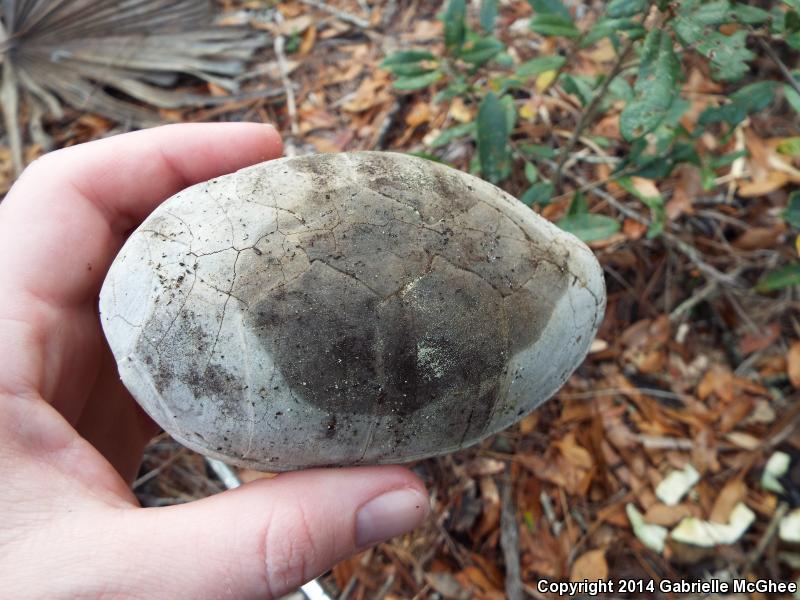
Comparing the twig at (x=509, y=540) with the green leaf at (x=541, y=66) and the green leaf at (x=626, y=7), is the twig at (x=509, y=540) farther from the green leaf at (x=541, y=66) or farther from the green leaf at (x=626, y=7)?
the green leaf at (x=626, y=7)

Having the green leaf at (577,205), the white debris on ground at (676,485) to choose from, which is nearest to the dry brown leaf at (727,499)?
the white debris on ground at (676,485)

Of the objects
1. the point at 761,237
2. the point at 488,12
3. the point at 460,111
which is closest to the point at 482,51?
the point at 488,12

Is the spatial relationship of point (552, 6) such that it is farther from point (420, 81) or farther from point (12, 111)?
point (12, 111)

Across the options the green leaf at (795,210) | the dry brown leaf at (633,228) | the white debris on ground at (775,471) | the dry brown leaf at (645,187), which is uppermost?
the green leaf at (795,210)

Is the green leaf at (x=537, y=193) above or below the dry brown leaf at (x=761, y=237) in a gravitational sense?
above

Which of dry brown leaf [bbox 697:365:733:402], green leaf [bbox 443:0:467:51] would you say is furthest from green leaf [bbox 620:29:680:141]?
dry brown leaf [bbox 697:365:733:402]

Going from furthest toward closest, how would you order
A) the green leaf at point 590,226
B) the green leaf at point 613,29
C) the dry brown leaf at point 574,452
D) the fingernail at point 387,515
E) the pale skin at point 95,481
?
the dry brown leaf at point 574,452 → the green leaf at point 590,226 → the green leaf at point 613,29 → the fingernail at point 387,515 → the pale skin at point 95,481

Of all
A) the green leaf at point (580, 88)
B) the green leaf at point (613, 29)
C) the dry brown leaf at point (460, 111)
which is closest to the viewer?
the green leaf at point (613, 29)

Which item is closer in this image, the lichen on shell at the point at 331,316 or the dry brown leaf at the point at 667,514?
the lichen on shell at the point at 331,316

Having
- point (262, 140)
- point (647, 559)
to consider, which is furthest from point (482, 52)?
point (647, 559)
